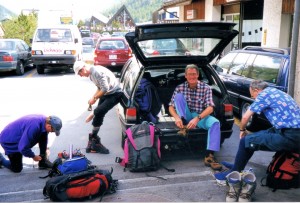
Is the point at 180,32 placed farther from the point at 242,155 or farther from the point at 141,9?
the point at 141,9

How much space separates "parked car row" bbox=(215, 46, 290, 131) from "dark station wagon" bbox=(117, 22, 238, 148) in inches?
26.8

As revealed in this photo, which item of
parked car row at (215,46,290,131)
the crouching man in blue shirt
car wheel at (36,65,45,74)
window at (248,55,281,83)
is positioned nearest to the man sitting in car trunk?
parked car row at (215,46,290,131)

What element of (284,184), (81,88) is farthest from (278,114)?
(81,88)

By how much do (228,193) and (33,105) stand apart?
6.66 m

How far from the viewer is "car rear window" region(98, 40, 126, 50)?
15283 mm

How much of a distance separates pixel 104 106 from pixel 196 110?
152cm

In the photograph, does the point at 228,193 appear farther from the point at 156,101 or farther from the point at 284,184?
the point at 156,101

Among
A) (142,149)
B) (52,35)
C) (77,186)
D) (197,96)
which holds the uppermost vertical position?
(52,35)

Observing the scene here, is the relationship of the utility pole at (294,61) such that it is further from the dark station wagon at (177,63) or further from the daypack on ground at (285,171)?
the daypack on ground at (285,171)

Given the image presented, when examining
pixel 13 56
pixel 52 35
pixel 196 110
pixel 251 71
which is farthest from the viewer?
pixel 52 35

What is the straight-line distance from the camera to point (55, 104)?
9281 millimetres

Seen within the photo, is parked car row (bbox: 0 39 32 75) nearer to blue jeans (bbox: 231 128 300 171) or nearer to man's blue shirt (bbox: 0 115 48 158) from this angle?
man's blue shirt (bbox: 0 115 48 158)

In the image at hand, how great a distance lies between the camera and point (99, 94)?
5453mm

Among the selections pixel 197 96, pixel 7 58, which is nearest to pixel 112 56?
pixel 7 58
